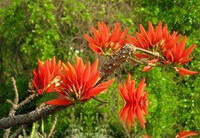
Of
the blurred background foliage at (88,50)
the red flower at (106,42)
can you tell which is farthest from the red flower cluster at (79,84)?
the blurred background foliage at (88,50)

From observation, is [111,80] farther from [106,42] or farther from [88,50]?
[88,50]

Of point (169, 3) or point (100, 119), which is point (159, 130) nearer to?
point (100, 119)

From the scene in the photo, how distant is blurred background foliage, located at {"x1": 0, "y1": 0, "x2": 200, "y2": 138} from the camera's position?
7840mm

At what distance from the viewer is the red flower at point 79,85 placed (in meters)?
1.02

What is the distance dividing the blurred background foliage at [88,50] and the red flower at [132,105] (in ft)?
20.7

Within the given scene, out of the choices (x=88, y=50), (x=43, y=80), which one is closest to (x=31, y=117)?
(x=43, y=80)

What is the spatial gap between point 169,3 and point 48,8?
2.10 m

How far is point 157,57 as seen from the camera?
121 centimetres

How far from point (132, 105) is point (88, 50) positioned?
688 centimetres

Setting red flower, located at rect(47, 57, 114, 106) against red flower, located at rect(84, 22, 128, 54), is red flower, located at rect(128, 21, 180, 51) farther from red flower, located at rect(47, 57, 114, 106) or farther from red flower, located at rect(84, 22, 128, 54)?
red flower, located at rect(47, 57, 114, 106)

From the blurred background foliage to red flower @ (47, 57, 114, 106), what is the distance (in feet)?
21.3

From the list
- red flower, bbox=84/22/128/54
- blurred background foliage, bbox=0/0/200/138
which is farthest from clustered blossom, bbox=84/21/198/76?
blurred background foliage, bbox=0/0/200/138

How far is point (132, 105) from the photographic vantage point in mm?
1122

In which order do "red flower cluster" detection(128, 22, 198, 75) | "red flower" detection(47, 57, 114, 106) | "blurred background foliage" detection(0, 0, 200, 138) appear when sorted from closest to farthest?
1. "red flower" detection(47, 57, 114, 106)
2. "red flower cluster" detection(128, 22, 198, 75)
3. "blurred background foliage" detection(0, 0, 200, 138)
